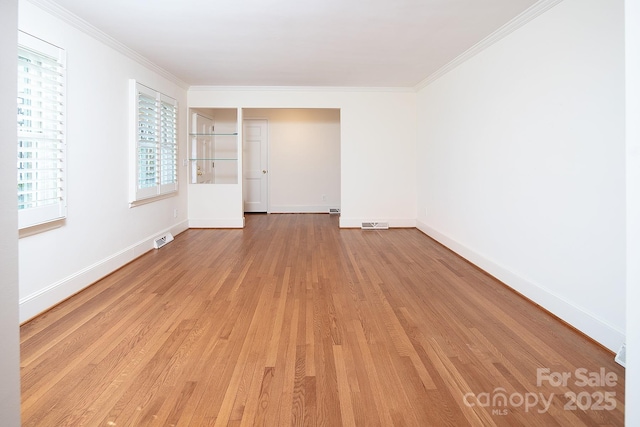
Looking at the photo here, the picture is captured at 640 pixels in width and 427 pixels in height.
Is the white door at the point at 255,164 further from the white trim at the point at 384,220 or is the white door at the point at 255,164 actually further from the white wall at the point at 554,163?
the white wall at the point at 554,163

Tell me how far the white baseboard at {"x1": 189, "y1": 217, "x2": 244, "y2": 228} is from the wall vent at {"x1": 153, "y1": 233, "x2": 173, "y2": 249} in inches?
42.2

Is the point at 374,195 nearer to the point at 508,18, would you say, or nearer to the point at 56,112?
the point at 508,18

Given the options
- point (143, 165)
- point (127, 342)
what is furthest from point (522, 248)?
point (143, 165)

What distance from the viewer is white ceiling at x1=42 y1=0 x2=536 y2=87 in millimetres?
3311

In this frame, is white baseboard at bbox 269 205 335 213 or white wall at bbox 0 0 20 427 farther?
white baseboard at bbox 269 205 335 213

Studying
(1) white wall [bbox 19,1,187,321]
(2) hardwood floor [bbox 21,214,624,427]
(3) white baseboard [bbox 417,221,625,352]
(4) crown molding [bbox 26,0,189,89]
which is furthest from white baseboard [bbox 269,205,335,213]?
(2) hardwood floor [bbox 21,214,624,427]

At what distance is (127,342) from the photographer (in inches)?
99.7

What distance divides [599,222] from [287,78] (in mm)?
4690

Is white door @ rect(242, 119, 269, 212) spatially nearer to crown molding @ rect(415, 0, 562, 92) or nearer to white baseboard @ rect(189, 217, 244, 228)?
white baseboard @ rect(189, 217, 244, 228)

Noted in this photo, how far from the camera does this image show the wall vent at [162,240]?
212 inches

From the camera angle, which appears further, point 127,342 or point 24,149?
point 24,149

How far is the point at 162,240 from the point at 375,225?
350cm

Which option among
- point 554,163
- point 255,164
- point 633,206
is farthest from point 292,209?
point 633,206

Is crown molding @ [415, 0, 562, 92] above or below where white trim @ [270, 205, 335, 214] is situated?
above
